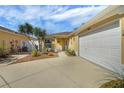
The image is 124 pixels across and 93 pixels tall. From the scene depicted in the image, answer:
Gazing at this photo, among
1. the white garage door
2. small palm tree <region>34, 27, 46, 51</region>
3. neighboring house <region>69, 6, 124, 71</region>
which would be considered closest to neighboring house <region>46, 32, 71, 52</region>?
small palm tree <region>34, 27, 46, 51</region>

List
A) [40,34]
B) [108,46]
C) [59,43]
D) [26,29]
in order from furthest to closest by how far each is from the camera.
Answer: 1. [59,43]
2. [40,34]
3. [26,29]
4. [108,46]

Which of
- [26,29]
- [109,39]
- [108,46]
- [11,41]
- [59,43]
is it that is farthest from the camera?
[59,43]

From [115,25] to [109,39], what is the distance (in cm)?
95

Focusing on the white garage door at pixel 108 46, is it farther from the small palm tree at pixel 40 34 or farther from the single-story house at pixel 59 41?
the small palm tree at pixel 40 34

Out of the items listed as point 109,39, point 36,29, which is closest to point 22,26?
point 36,29

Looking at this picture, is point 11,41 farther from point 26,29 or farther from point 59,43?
point 59,43

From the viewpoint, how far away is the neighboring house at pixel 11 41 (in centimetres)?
2003

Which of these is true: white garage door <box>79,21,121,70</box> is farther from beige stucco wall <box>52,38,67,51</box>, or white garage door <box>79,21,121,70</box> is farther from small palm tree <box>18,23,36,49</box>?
beige stucco wall <box>52,38,67,51</box>

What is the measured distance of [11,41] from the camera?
24.0 metres

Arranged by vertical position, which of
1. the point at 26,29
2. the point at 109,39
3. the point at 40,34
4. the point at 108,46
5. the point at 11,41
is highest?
the point at 26,29

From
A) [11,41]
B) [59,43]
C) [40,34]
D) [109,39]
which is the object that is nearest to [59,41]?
[59,43]

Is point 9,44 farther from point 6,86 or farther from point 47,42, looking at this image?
point 6,86
